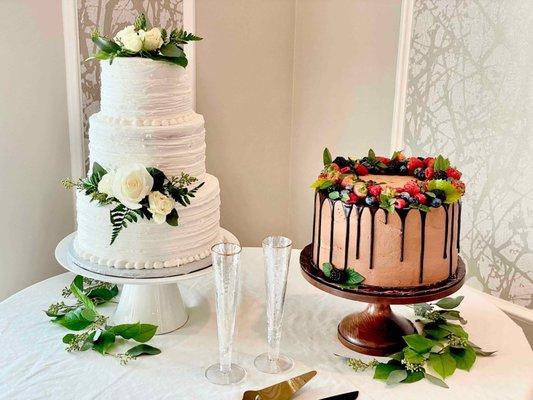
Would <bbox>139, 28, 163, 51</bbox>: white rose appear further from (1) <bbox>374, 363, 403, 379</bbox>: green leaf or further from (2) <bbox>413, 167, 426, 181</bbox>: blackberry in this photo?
(1) <bbox>374, 363, 403, 379</bbox>: green leaf

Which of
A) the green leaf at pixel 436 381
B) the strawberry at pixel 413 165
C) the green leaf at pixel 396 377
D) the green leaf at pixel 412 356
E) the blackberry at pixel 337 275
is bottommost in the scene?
the green leaf at pixel 436 381

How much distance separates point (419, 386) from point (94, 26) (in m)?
1.34

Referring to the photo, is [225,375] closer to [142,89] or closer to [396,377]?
[396,377]

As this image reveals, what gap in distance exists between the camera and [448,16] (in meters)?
1.95

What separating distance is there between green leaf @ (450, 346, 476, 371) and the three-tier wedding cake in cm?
60

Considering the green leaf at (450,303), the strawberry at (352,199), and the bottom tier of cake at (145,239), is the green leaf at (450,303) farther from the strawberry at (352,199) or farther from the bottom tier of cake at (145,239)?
the bottom tier of cake at (145,239)

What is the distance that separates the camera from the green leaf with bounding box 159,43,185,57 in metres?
1.37

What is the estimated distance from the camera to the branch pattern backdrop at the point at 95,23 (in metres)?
1.86

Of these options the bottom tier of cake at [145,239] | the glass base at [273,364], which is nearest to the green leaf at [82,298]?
the bottom tier of cake at [145,239]

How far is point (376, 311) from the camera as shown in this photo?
1.44 m

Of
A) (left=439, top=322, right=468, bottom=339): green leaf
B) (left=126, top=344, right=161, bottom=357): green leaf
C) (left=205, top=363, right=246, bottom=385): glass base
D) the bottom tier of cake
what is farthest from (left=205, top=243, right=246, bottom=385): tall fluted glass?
(left=439, top=322, right=468, bottom=339): green leaf

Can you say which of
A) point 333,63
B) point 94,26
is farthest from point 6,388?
point 333,63

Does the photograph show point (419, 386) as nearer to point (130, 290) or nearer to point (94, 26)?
point (130, 290)

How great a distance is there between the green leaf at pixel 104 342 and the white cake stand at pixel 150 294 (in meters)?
0.08
